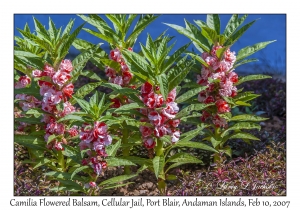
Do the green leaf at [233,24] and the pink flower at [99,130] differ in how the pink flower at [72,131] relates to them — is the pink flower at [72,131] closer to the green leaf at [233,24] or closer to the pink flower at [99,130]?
the pink flower at [99,130]

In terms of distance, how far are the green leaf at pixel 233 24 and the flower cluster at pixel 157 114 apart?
2.69 ft

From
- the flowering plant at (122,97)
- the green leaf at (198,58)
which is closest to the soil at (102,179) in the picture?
the flowering plant at (122,97)

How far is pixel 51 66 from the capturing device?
4.14 meters

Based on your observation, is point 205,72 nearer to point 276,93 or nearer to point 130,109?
point 130,109

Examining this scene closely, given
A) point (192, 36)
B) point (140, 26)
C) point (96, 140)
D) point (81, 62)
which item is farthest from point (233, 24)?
point (96, 140)

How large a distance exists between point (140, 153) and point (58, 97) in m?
1.28

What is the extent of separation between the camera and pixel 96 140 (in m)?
3.81

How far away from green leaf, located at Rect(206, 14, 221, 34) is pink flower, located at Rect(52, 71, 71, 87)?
131cm

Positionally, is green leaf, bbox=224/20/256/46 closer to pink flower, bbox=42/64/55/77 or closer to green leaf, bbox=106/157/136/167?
green leaf, bbox=106/157/136/167

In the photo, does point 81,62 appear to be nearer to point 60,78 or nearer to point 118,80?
point 60,78

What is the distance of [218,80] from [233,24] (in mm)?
531

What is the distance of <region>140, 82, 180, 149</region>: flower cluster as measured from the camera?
3908mm

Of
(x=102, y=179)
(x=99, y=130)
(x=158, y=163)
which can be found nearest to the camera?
(x=99, y=130)

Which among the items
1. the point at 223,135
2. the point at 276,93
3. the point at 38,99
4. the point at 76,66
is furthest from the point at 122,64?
the point at 276,93
